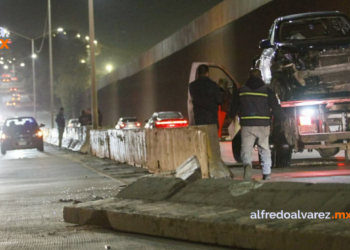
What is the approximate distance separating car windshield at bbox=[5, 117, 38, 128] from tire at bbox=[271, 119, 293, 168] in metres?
18.9

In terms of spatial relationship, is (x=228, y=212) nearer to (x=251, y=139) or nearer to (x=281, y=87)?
(x=251, y=139)

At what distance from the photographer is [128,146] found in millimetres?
18078

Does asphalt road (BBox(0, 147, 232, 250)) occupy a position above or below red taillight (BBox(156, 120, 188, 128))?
below

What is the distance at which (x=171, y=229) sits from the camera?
6.96 metres

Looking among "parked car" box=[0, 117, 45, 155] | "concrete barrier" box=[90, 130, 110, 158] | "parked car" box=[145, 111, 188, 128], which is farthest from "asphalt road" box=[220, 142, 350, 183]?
"parked car" box=[145, 111, 188, 128]

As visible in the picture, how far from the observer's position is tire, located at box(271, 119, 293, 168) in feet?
41.8

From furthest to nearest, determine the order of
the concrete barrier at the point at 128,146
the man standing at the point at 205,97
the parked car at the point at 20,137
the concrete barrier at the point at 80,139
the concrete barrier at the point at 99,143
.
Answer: the parked car at the point at 20,137 < the concrete barrier at the point at 80,139 < the concrete barrier at the point at 99,143 < the concrete barrier at the point at 128,146 < the man standing at the point at 205,97

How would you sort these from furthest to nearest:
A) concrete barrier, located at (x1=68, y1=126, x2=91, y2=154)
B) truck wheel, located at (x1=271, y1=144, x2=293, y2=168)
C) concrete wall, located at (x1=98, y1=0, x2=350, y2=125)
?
concrete wall, located at (x1=98, y1=0, x2=350, y2=125) → concrete barrier, located at (x1=68, y1=126, x2=91, y2=154) → truck wheel, located at (x1=271, y1=144, x2=293, y2=168)

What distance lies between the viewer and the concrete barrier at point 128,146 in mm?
16188

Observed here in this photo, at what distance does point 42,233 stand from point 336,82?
23.7ft

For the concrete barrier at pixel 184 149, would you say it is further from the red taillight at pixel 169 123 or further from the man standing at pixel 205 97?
the red taillight at pixel 169 123

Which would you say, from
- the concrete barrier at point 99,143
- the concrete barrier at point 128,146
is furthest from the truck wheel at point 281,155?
the concrete barrier at point 99,143

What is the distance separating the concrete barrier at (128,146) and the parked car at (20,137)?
9.19m

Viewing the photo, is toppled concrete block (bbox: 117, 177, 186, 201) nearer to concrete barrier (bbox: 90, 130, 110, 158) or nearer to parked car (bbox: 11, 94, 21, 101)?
concrete barrier (bbox: 90, 130, 110, 158)
